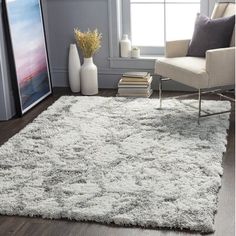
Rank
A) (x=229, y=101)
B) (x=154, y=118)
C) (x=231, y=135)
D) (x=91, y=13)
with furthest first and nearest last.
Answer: (x=91, y=13), (x=229, y=101), (x=154, y=118), (x=231, y=135)

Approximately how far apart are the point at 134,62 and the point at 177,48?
71 centimetres

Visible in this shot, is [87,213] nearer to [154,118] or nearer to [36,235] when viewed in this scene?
[36,235]

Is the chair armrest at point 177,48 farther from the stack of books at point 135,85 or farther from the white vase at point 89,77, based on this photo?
the white vase at point 89,77

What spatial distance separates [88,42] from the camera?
4.57 metres

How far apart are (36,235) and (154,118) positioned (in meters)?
1.76

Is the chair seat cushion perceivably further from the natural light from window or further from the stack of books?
the natural light from window

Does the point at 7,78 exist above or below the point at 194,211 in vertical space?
above

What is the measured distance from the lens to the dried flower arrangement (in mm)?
4555

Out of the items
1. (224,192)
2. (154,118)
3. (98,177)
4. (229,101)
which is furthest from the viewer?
(229,101)

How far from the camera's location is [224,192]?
2740 mm

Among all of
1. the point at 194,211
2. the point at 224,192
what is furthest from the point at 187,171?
the point at 194,211

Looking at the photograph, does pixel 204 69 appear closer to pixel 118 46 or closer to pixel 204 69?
pixel 204 69

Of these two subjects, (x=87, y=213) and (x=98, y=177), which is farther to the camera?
(x=98, y=177)

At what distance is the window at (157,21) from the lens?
188 inches
